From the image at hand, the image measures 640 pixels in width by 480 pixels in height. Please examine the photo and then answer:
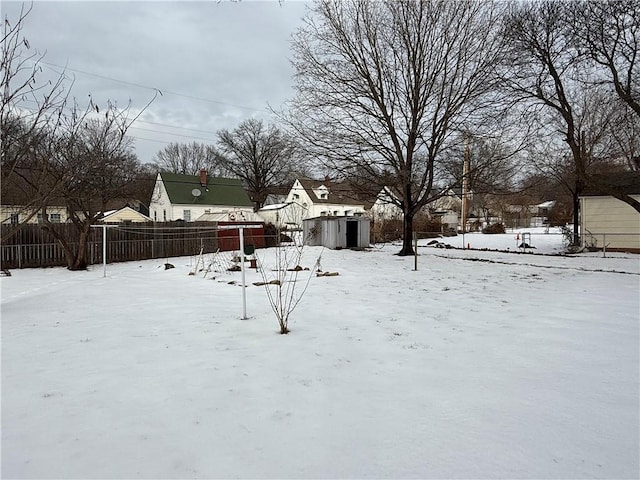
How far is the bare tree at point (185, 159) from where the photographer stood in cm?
5262

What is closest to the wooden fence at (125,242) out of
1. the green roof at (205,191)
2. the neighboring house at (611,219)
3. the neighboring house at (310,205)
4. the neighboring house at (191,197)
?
the neighboring house at (611,219)

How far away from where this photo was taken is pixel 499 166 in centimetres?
1524

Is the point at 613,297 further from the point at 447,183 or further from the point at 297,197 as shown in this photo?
the point at 297,197

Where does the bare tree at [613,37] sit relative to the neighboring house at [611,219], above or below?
above

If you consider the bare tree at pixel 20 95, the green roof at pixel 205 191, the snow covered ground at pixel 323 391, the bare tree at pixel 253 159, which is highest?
the bare tree at pixel 253 159

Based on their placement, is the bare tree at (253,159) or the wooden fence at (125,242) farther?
the bare tree at (253,159)

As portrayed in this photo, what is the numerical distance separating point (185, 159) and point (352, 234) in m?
40.3

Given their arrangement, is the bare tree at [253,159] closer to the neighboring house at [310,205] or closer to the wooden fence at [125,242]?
the neighboring house at [310,205]

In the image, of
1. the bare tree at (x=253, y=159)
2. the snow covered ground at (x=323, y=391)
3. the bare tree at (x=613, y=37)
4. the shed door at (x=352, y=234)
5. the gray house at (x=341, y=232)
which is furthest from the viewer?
the bare tree at (x=253, y=159)

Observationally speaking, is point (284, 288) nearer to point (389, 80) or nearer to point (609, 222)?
point (389, 80)

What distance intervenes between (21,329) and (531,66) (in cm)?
1525

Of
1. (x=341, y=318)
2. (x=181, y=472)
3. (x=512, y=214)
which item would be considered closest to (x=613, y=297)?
(x=341, y=318)

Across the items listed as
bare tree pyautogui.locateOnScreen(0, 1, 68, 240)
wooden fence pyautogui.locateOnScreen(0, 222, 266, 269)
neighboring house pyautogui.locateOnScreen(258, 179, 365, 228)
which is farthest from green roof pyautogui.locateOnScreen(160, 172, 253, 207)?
bare tree pyautogui.locateOnScreen(0, 1, 68, 240)

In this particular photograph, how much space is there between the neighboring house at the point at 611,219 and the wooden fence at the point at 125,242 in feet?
52.0
